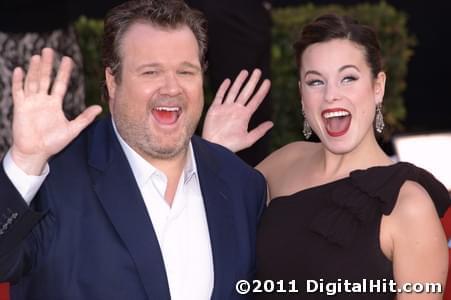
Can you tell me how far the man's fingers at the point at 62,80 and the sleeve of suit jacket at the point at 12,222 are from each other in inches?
12.2

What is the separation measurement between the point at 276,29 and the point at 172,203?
5194 millimetres

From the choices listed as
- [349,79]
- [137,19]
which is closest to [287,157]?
[349,79]

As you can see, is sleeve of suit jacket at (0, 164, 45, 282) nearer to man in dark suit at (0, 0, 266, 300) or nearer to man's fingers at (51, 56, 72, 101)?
man in dark suit at (0, 0, 266, 300)

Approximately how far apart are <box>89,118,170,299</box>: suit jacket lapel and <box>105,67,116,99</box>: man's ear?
0.22 meters

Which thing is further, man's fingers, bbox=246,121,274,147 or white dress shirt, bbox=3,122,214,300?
man's fingers, bbox=246,121,274,147

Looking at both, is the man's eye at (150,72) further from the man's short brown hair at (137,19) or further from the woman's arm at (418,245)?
the woman's arm at (418,245)

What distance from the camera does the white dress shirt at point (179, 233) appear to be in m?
3.61

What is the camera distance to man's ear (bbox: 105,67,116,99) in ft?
12.4

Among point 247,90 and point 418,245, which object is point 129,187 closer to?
point 418,245

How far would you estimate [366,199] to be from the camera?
379 centimetres

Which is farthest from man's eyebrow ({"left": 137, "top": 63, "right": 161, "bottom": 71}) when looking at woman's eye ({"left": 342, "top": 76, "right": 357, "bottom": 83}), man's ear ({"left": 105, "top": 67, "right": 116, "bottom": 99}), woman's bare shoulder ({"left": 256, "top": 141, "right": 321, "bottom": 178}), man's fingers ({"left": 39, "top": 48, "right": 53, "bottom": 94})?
woman's bare shoulder ({"left": 256, "top": 141, "right": 321, "bottom": 178})

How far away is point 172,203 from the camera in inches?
146

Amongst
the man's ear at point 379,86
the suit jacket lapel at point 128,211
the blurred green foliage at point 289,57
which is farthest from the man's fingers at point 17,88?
the blurred green foliage at point 289,57

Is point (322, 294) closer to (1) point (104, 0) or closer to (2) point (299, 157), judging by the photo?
(2) point (299, 157)
